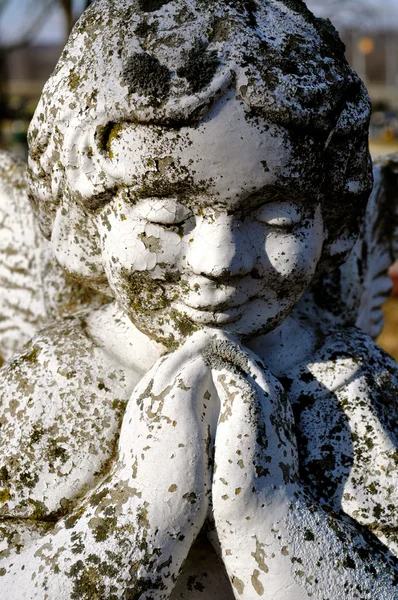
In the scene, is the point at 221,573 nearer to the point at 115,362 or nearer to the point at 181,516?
the point at 181,516

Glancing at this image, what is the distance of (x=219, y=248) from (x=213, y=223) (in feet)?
0.14

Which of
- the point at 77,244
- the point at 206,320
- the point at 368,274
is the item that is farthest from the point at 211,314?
the point at 368,274

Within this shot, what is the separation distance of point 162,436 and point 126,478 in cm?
10

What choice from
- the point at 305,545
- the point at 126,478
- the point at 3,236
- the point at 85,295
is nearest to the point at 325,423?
the point at 305,545

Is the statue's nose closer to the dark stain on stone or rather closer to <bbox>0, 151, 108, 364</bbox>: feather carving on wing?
the dark stain on stone

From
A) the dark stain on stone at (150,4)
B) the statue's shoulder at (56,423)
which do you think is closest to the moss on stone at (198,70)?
the dark stain on stone at (150,4)

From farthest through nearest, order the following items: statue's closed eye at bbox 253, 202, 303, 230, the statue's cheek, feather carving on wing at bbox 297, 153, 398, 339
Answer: feather carving on wing at bbox 297, 153, 398, 339
the statue's cheek
statue's closed eye at bbox 253, 202, 303, 230

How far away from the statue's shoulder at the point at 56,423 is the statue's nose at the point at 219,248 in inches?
12.7

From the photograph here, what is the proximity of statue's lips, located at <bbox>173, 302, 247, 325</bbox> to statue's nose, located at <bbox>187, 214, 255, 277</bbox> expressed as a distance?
8cm

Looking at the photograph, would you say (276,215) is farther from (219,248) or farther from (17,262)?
(17,262)

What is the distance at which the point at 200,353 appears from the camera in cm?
130

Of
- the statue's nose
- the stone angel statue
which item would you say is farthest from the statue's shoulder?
the statue's nose

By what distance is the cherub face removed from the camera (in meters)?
1.20

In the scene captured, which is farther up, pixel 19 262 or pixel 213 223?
pixel 213 223
